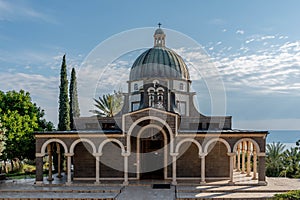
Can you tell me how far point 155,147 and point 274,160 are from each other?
529 inches

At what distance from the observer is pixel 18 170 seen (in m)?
30.1

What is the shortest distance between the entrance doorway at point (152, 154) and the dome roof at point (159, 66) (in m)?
6.48

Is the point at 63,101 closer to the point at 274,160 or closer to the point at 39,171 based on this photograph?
the point at 39,171

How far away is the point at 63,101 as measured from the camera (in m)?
29.6

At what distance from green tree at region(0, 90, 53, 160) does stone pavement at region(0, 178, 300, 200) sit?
4776 millimetres

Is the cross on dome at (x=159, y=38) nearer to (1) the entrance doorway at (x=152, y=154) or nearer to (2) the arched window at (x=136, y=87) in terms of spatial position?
(2) the arched window at (x=136, y=87)

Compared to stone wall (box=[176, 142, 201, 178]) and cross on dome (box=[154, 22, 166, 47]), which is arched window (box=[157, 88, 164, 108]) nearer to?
stone wall (box=[176, 142, 201, 178])

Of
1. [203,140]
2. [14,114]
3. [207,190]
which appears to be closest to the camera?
[207,190]

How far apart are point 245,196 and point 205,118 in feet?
31.2

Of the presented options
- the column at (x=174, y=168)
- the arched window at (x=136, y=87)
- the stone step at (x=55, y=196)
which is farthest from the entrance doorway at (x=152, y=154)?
the arched window at (x=136, y=87)

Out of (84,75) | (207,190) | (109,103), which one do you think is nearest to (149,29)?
(84,75)

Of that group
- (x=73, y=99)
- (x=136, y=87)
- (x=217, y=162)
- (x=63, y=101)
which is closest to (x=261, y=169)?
(x=217, y=162)

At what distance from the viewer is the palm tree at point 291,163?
27.5 m

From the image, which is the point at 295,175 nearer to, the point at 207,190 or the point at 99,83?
the point at 207,190
